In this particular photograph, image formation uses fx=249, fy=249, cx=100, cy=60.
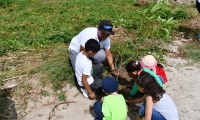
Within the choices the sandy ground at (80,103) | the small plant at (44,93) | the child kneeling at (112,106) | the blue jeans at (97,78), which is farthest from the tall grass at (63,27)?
the child kneeling at (112,106)

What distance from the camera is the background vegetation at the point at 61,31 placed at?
14.2ft

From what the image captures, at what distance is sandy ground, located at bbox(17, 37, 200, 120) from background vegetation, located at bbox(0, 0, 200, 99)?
332 millimetres

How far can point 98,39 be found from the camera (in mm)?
3748

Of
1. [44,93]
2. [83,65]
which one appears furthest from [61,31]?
[83,65]

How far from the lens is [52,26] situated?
6.30 metres

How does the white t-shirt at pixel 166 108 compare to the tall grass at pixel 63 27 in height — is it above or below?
above

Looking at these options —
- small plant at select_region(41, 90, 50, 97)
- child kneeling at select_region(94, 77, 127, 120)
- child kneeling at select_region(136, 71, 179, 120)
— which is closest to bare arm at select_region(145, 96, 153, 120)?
child kneeling at select_region(136, 71, 179, 120)

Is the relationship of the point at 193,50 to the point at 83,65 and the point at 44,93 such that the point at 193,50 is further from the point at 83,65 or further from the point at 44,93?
the point at 44,93

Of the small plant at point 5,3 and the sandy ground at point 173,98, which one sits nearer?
the sandy ground at point 173,98

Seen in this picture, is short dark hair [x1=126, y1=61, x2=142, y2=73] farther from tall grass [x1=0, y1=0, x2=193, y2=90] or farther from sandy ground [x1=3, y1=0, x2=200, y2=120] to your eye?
tall grass [x1=0, y1=0, x2=193, y2=90]

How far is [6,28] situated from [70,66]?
2.78m

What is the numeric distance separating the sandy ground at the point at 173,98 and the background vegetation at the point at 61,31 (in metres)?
0.33

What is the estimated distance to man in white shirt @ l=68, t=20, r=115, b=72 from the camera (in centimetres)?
352

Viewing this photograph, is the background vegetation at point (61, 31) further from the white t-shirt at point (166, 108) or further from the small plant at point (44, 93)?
the white t-shirt at point (166, 108)
